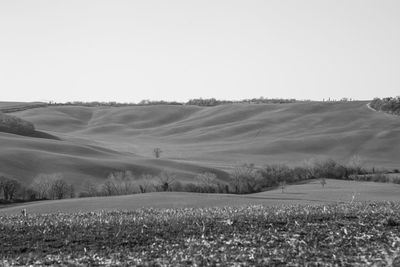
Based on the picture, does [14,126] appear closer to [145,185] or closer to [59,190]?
[145,185]

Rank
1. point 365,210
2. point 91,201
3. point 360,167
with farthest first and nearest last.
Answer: point 360,167 → point 91,201 → point 365,210

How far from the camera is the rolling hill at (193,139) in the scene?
7444 cm

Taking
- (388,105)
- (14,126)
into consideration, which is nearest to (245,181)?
(14,126)

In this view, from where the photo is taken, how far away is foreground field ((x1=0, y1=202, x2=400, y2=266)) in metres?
13.1

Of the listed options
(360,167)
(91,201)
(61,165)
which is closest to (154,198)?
(91,201)

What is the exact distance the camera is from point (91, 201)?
36688 millimetres

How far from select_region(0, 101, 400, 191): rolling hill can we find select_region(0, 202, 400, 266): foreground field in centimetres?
4595

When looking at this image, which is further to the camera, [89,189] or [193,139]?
[193,139]

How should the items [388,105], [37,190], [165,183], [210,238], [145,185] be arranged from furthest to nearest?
1. [388,105]
2. [145,185]
3. [165,183]
4. [37,190]
5. [210,238]

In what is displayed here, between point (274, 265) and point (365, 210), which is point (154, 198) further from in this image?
point (274, 265)

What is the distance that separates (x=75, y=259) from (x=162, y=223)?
3.79 meters

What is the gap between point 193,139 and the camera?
135125 mm

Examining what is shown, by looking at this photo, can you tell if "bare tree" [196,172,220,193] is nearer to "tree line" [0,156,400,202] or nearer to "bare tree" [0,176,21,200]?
"tree line" [0,156,400,202]

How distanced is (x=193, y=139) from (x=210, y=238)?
120094mm
